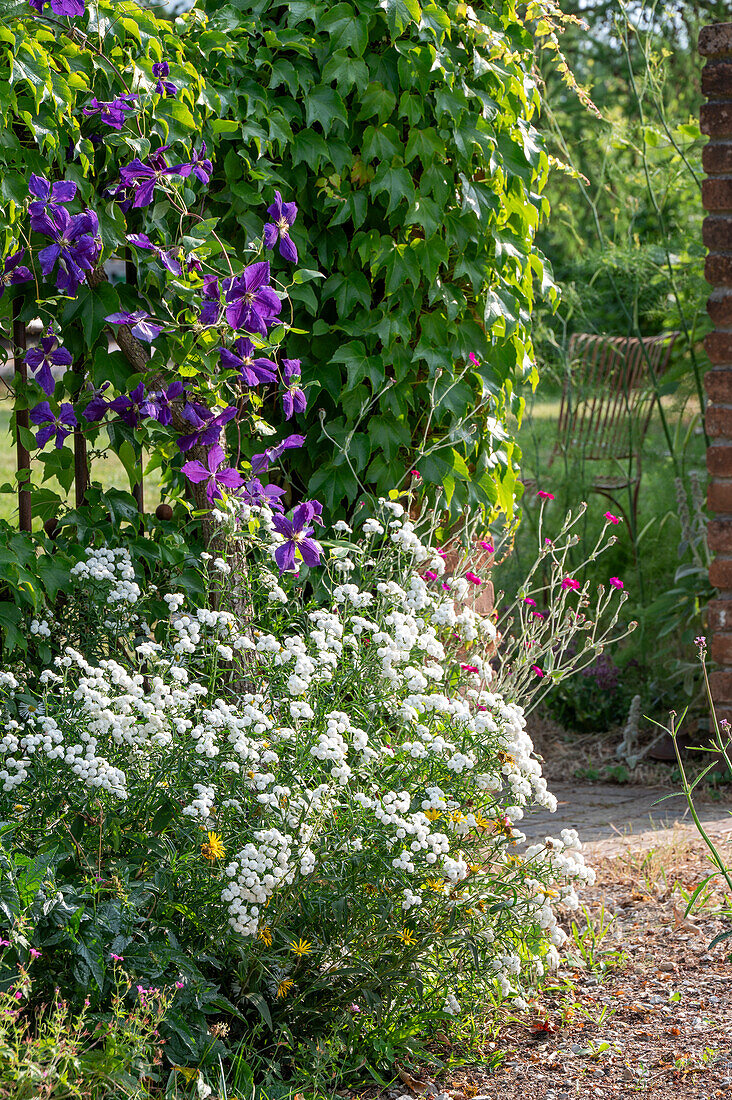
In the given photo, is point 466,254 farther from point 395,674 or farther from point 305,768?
point 305,768

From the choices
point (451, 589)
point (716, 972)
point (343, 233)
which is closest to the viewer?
point (716, 972)

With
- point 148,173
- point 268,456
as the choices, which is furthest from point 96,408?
point 148,173

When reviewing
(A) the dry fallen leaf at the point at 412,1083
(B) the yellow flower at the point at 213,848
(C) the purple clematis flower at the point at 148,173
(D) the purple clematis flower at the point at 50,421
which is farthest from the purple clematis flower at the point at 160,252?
(A) the dry fallen leaf at the point at 412,1083

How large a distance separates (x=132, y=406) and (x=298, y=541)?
0.49 metres

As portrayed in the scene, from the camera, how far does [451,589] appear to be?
2.66 metres

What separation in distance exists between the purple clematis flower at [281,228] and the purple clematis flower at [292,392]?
0.80 feet

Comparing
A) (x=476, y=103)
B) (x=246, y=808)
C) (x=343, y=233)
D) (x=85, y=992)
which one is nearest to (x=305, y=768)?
(x=246, y=808)

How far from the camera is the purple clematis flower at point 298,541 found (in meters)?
2.54

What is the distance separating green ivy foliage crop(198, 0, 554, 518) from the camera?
2727 mm

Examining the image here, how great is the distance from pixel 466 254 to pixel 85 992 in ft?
6.92

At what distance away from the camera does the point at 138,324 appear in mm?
2402

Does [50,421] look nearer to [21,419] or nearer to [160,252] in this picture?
[21,419]

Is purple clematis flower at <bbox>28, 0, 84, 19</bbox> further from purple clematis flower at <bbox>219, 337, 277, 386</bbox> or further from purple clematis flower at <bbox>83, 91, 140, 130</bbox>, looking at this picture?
purple clematis flower at <bbox>219, 337, 277, 386</bbox>

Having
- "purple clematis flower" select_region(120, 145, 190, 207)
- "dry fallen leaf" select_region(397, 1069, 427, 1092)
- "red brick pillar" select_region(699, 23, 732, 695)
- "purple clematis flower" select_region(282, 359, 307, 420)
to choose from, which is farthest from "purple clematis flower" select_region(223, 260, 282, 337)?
"red brick pillar" select_region(699, 23, 732, 695)
